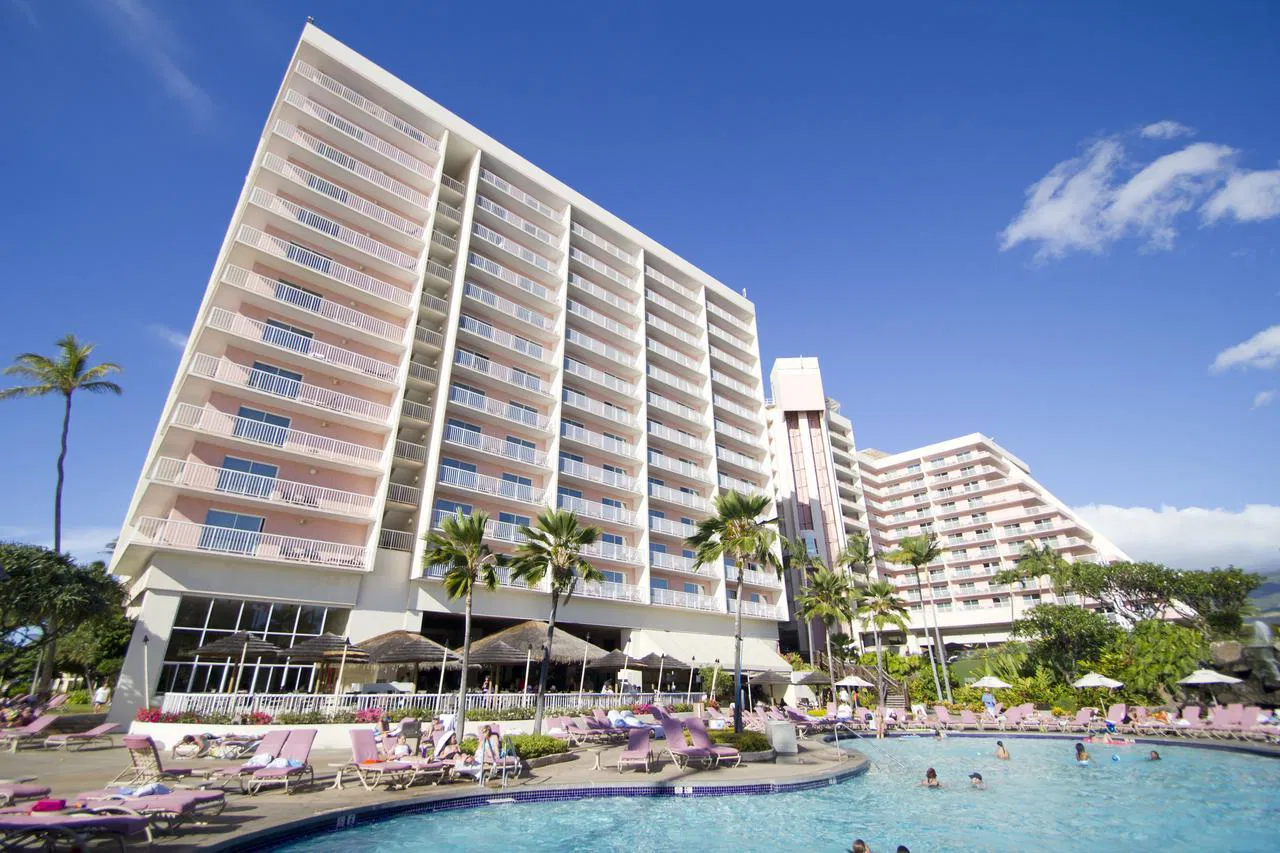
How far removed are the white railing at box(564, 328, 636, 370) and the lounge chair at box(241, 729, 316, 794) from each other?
2933cm

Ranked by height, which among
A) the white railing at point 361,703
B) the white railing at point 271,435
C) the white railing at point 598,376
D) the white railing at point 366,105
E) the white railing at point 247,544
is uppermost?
the white railing at point 366,105

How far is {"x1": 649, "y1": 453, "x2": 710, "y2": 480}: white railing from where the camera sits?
4200cm

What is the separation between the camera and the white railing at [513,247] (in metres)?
37.3

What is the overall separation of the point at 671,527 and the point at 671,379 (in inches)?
467

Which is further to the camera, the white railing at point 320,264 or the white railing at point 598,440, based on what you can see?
the white railing at point 598,440

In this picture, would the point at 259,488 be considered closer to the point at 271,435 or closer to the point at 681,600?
the point at 271,435

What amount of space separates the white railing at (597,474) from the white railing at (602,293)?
1264 centimetres

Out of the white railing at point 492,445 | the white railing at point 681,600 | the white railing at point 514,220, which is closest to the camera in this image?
the white railing at point 492,445

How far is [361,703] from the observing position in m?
21.0

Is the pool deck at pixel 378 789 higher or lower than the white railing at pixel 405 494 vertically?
lower

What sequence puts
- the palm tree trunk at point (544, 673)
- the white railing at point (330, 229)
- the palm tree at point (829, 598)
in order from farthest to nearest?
1. the palm tree at point (829, 598)
2. the white railing at point (330, 229)
3. the palm tree trunk at point (544, 673)

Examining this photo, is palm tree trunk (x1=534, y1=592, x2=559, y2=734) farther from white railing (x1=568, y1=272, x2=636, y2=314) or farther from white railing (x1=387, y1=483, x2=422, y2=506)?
white railing (x1=568, y1=272, x2=636, y2=314)

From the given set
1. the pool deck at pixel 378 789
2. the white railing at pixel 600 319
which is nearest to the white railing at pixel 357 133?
the white railing at pixel 600 319

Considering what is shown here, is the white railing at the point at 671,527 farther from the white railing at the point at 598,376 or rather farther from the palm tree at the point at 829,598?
the palm tree at the point at 829,598
